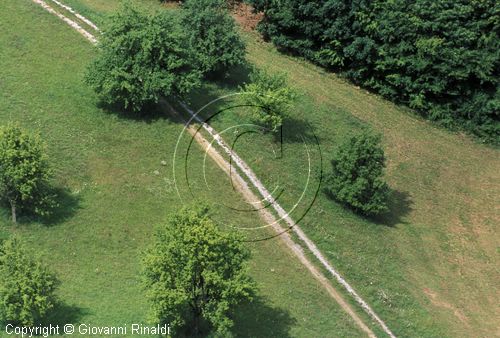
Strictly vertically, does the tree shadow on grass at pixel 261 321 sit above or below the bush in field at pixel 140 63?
below

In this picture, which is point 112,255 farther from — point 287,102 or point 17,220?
point 287,102

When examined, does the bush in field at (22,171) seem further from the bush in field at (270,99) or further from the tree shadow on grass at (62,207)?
the bush in field at (270,99)

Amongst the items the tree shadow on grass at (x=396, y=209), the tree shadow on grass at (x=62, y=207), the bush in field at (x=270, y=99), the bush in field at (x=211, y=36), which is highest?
the bush in field at (x=211, y=36)

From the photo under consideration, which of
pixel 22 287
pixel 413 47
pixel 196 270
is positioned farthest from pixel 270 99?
pixel 22 287

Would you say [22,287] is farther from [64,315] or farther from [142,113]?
[142,113]

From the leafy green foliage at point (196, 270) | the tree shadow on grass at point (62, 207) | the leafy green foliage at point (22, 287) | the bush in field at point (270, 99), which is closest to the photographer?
the leafy green foliage at point (196, 270)

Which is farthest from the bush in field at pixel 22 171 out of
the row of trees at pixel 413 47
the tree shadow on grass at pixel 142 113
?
the row of trees at pixel 413 47
